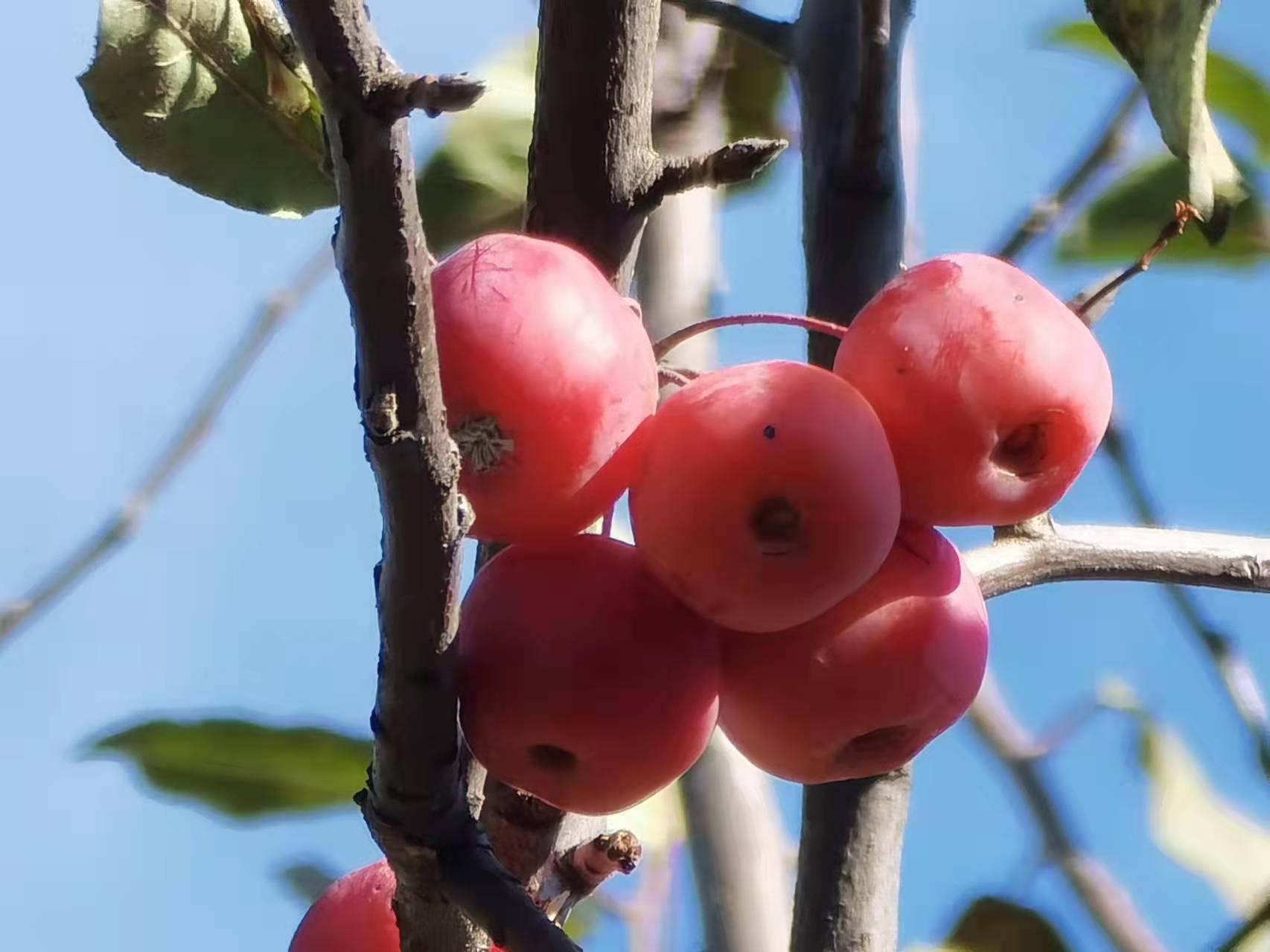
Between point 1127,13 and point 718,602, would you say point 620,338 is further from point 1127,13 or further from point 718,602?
point 1127,13

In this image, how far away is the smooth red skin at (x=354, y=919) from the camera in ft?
2.21

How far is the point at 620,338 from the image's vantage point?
1.86 ft

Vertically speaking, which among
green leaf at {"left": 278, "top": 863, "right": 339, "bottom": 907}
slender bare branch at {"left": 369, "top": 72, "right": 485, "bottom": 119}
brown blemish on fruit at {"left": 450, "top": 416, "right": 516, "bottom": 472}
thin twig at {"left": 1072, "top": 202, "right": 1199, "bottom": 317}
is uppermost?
slender bare branch at {"left": 369, "top": 72, "right": 485, "bottom": 119}

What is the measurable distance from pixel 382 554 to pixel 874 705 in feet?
0.79

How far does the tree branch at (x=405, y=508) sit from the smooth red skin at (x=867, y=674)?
0.14 metres

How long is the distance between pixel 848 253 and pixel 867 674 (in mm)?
316

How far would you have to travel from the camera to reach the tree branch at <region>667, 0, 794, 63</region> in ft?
2.98

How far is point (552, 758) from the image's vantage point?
57 centimetres

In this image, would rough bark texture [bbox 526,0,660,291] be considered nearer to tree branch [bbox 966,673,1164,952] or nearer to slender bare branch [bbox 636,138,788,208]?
slender bare branch [bbox 636,138,788,208]

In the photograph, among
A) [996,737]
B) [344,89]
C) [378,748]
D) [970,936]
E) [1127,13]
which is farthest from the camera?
[996,737]

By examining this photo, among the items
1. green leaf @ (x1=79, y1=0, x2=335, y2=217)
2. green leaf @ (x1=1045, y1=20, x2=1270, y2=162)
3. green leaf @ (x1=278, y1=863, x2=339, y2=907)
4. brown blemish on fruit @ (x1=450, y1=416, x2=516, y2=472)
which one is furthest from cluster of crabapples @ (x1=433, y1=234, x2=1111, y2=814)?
green leaf @ (x1=278, y1=863, x2=339, y2=907)

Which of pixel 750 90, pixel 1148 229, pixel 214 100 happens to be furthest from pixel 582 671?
pixel 1148 229

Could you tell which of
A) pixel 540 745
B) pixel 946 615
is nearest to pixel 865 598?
pixel 946 615

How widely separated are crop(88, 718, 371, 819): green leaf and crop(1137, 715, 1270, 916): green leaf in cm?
82
